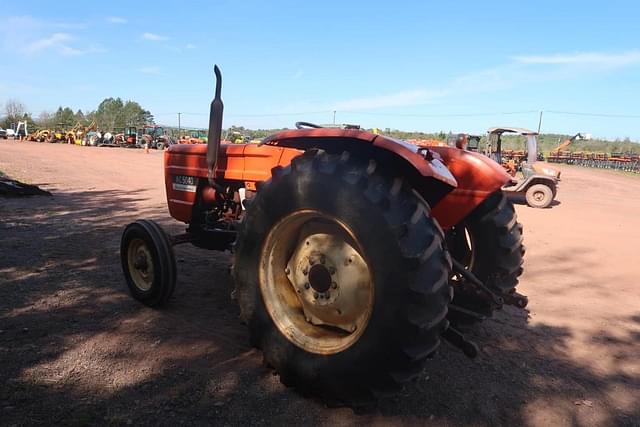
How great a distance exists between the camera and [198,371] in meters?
2.91

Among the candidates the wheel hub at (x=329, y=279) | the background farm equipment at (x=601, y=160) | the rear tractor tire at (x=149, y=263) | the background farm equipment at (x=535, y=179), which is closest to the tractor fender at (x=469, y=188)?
the wheel hub at (x=329, y=279)

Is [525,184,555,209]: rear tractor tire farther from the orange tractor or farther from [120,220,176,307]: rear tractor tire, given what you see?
[120,220,176,307]: rear tractor tire

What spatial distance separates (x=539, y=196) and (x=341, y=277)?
1232cm

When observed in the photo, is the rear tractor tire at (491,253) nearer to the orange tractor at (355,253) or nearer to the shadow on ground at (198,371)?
the orange tractor at (355,253)

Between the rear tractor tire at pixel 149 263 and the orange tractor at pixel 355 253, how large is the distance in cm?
1

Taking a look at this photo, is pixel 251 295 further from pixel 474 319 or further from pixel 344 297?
pixel 474 319

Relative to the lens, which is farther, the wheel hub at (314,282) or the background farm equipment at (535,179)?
the background farm equipment at (535,179)

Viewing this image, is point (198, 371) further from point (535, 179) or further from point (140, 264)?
point (535, 179)

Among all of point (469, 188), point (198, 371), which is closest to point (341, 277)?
point (198, 371)

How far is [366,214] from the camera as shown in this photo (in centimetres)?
224

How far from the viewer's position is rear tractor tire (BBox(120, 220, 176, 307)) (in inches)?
147

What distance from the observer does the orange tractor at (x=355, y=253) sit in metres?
2.18

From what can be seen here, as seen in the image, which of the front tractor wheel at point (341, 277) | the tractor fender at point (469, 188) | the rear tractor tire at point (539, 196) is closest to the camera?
the front tractor wheel at point (341, 277)

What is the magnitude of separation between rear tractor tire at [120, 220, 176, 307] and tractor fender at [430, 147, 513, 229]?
2.09 m
